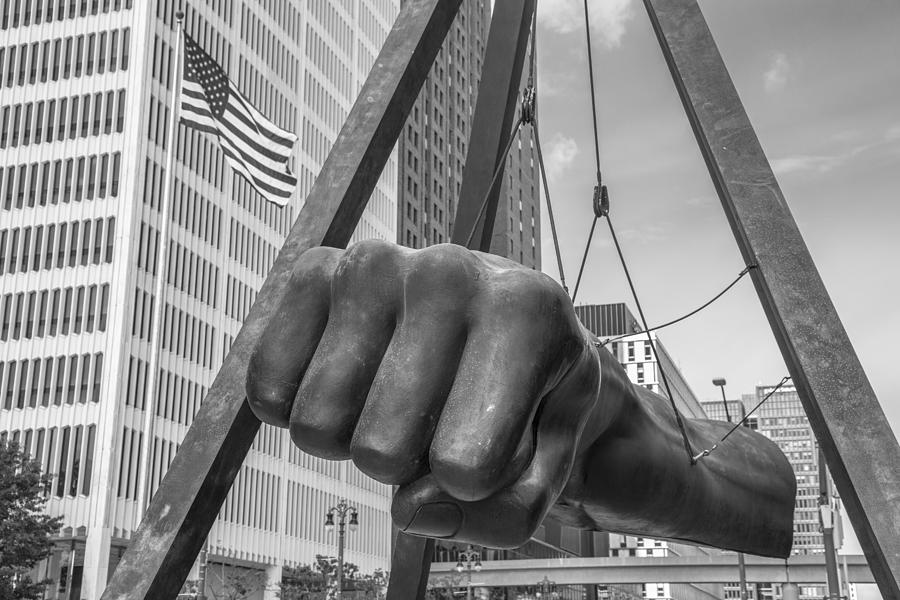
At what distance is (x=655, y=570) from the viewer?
71.7 meters

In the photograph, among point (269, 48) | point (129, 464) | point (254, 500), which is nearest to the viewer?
point (129, 464)

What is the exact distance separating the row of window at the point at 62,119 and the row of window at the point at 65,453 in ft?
52.9

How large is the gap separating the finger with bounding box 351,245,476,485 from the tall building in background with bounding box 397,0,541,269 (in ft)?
273

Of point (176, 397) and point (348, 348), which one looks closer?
point (348, 348)

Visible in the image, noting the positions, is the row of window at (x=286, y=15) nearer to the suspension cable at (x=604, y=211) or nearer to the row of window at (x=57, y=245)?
the row of window at (x=57, y=245)

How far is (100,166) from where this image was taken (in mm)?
55938

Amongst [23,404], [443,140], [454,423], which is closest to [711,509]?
[454,423]

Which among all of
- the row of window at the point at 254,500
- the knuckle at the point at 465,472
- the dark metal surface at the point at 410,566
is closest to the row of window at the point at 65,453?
the row of window at the point at 254,500

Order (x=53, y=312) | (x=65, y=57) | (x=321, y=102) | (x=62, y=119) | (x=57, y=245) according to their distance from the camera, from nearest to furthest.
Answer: (x=53, y=312) → (x=57, y=245) → (x=62, y=119) → (x=65, y=57) → (x=321, y=102)

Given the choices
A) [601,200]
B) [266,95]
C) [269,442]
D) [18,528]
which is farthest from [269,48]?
[601,200]

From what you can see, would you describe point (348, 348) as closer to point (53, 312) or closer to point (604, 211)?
Answer: point (604, 211)

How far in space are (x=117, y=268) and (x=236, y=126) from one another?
32585 millimetres

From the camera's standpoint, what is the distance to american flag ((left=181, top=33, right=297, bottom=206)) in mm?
23688

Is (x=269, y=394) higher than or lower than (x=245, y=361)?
lower
